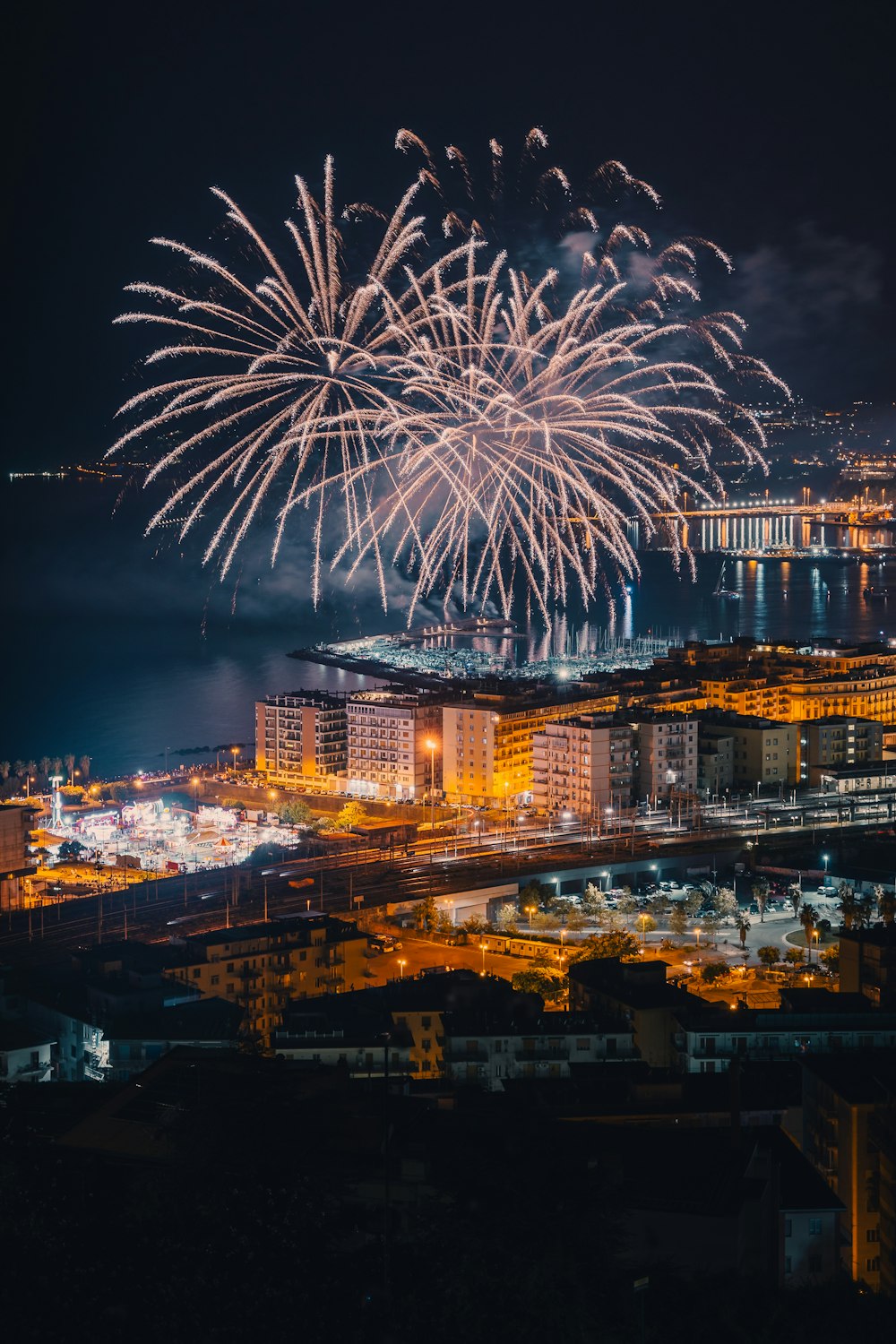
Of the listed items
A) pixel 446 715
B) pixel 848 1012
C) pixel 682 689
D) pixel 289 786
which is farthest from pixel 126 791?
pixel 848 1012

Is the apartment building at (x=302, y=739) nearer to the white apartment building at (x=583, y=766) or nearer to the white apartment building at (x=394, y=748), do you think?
the white apartment building at (x=394, y=748)

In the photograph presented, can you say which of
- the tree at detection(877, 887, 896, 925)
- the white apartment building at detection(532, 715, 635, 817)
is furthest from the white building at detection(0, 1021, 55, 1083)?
the white apartment building at detection(532, 715, 635, 817)

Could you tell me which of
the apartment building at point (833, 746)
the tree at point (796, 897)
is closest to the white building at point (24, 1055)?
the tree at point (796, 897)

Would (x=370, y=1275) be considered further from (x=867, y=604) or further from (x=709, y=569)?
(x=709, y=569)

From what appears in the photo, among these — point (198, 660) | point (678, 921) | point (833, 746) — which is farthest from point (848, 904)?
point (198, 660)

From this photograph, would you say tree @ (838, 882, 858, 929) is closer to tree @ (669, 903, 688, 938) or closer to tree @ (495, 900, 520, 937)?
tree @ (669, 903, 688, 938)

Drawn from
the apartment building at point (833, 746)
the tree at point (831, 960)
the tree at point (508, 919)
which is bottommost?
the tree at point (508, 919)
